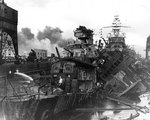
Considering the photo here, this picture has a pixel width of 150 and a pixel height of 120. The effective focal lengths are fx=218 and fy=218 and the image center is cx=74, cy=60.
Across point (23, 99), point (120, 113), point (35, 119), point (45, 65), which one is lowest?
point (120, 113)

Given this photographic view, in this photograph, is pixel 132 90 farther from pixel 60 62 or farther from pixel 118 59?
pixel 60 62

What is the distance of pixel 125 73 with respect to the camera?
38562mm

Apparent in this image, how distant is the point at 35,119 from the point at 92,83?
57.6 ft

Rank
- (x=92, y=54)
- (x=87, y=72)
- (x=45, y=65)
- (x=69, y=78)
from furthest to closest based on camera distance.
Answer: (x=92, y=54), (x=45, y=65), (x=87, y=72), (x=69, y=78)

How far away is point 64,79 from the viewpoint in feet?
90.6

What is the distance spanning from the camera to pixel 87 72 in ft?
107

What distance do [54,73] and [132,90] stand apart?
1299 cm

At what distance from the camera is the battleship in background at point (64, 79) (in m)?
16.8

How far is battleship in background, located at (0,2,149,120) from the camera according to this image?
55.0ft

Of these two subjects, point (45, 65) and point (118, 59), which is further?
point (118, 59)

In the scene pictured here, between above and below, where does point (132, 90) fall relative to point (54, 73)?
below

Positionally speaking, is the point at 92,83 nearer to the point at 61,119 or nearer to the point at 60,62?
the point at 60,62

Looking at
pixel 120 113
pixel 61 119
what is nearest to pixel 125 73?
pixel 120 113

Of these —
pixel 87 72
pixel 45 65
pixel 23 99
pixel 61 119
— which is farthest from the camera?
pixel 45 65
